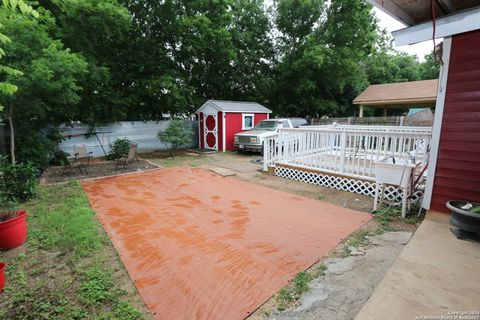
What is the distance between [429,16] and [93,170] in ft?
29.8

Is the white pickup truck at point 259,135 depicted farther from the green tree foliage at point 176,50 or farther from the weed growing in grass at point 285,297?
the weed growing in grass at point 285,297

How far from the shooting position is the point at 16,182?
187 inches

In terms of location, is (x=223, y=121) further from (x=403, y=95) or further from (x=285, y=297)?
(x=403, y=95)

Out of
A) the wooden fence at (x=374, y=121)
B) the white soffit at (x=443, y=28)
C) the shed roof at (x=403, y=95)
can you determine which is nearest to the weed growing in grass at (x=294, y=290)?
the white soffit at (x=443, y=28)

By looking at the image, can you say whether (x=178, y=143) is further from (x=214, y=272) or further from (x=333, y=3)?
(x=333, y=3)

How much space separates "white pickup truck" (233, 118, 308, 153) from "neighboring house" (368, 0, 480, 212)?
6802 mm

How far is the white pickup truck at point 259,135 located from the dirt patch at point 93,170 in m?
4.03

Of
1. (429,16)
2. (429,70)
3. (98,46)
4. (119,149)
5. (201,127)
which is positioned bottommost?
(119,149)

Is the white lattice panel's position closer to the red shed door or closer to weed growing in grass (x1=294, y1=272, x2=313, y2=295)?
weed growing in grass (x1=294, y1=272, x2=313, y2=295)

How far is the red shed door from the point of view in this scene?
12086mm

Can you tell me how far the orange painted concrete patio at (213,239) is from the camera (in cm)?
231

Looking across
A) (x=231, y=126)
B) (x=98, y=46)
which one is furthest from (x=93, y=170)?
(x=231, y=126)

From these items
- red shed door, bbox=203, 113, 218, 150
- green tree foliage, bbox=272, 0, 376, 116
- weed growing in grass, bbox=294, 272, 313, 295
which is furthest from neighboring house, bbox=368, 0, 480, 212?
green tree foliage, bbox=272, 0, 376, 116

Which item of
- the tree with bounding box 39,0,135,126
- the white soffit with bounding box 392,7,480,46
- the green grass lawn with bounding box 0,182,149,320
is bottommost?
the green grass lawn with bounding box 0,182,149,320
